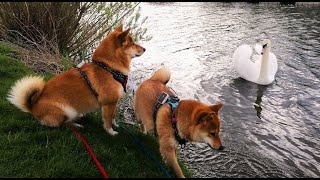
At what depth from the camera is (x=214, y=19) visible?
19062 millimetres

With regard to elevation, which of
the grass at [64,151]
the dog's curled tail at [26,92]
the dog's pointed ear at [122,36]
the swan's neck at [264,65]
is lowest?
the swan's neck at [264,65]

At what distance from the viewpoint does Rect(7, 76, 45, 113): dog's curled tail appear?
177 inches

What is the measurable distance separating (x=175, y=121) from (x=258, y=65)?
677 centimetres

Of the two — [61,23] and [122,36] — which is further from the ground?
[122,36]

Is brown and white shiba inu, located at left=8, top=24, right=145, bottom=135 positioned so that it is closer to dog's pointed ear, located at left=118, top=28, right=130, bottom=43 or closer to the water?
dog's pointed ear, located at left=118, top=28, right=130, bottom=43

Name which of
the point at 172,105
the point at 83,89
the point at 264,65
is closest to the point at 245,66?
the point at 264,65

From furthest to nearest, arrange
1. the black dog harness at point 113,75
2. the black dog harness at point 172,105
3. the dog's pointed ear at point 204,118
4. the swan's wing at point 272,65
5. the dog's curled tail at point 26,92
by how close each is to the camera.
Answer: the swan's wing at point 272,65, the black dog harness at point 113,75, the dog's curled tail at point 26,92, the black dog harness at point 172,105, the dog's pointed ear at point 204,118

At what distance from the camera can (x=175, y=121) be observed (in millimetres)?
4266

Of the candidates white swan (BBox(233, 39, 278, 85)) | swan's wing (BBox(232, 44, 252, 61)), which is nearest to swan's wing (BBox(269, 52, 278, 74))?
white swan (BBox(233, 39, 278, 85))

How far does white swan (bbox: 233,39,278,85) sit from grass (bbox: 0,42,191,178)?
547 cm

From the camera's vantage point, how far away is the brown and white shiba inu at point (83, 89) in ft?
15.0

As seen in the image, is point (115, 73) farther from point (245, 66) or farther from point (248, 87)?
point (245, 66)

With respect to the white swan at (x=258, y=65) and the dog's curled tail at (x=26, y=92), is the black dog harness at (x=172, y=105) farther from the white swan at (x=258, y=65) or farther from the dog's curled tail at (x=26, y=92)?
the white swan at (x=258, y=65)

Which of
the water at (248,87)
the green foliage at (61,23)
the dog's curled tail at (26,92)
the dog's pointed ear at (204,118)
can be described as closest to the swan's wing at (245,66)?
the water at (248,87)
